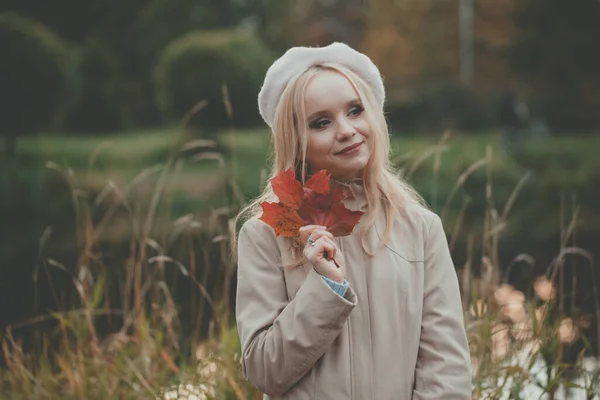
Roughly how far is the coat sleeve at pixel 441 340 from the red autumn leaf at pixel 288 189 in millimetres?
337

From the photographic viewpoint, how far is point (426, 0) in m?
24.6

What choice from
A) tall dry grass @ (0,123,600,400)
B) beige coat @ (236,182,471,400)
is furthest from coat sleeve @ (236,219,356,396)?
tall dry grass @ (0,123,600,400)

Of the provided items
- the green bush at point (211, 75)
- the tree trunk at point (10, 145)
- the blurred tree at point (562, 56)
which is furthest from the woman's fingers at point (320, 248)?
the blurred tree at point (562, 56)

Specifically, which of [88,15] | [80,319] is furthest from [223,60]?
[80,319]

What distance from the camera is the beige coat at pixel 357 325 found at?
1677 mm

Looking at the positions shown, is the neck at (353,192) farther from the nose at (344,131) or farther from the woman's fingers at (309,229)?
the woman's fingers at (309,229)

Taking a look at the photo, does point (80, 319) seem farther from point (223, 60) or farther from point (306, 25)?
point (306, 25)

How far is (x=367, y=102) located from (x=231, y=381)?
1218mm

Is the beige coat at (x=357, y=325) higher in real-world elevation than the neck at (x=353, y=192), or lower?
lower

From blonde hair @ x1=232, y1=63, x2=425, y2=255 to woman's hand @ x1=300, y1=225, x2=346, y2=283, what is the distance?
0.20m

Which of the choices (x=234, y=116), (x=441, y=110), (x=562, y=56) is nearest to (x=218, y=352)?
(x=234, y=116)

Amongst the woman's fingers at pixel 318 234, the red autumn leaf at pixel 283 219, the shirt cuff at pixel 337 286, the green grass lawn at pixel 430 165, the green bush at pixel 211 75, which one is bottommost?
the green grass lawn at pixel 430 165

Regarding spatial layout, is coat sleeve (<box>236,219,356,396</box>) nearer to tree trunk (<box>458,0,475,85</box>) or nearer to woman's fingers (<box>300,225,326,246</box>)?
woman's fingers (<box>300,225,326,246</box>)

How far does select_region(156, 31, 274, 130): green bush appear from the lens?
13992 mm
